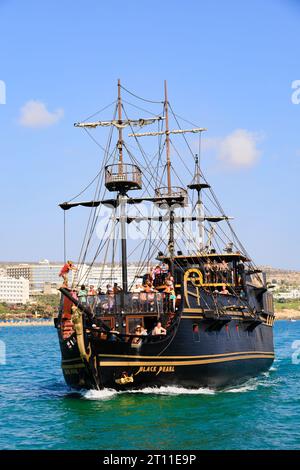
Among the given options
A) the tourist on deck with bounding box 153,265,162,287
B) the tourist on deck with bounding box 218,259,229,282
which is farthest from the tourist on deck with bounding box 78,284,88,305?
the tourist on deck with bounding box 218,259,229,282

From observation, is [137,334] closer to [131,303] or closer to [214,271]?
[131,303]

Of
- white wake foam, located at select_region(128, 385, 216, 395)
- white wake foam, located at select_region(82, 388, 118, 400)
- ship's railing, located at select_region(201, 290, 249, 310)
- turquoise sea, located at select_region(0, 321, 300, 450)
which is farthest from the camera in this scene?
ship's railing, located at select_region(201, 290, 249, 310)

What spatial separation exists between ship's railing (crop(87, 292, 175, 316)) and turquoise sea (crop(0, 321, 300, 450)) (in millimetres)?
3016

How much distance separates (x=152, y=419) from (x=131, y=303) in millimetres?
5998

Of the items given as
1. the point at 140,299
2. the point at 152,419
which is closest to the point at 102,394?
the point at 140,299

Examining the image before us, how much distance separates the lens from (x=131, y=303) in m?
25.1

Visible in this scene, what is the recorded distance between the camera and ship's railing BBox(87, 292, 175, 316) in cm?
2502

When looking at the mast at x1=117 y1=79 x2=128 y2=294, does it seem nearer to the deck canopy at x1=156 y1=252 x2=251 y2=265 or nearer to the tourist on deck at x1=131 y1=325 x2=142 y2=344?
the tourist on deck at x1=131 y1=325 x2=142 y2=344

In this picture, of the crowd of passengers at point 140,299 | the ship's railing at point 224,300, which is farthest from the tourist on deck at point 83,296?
the ship's railing at point 224,300

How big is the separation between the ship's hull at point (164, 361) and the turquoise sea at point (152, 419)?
451 millimetres

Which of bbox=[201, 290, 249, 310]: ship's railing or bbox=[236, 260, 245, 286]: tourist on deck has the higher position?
bbox=[236, 260, 245, 286]: tourist on deck
